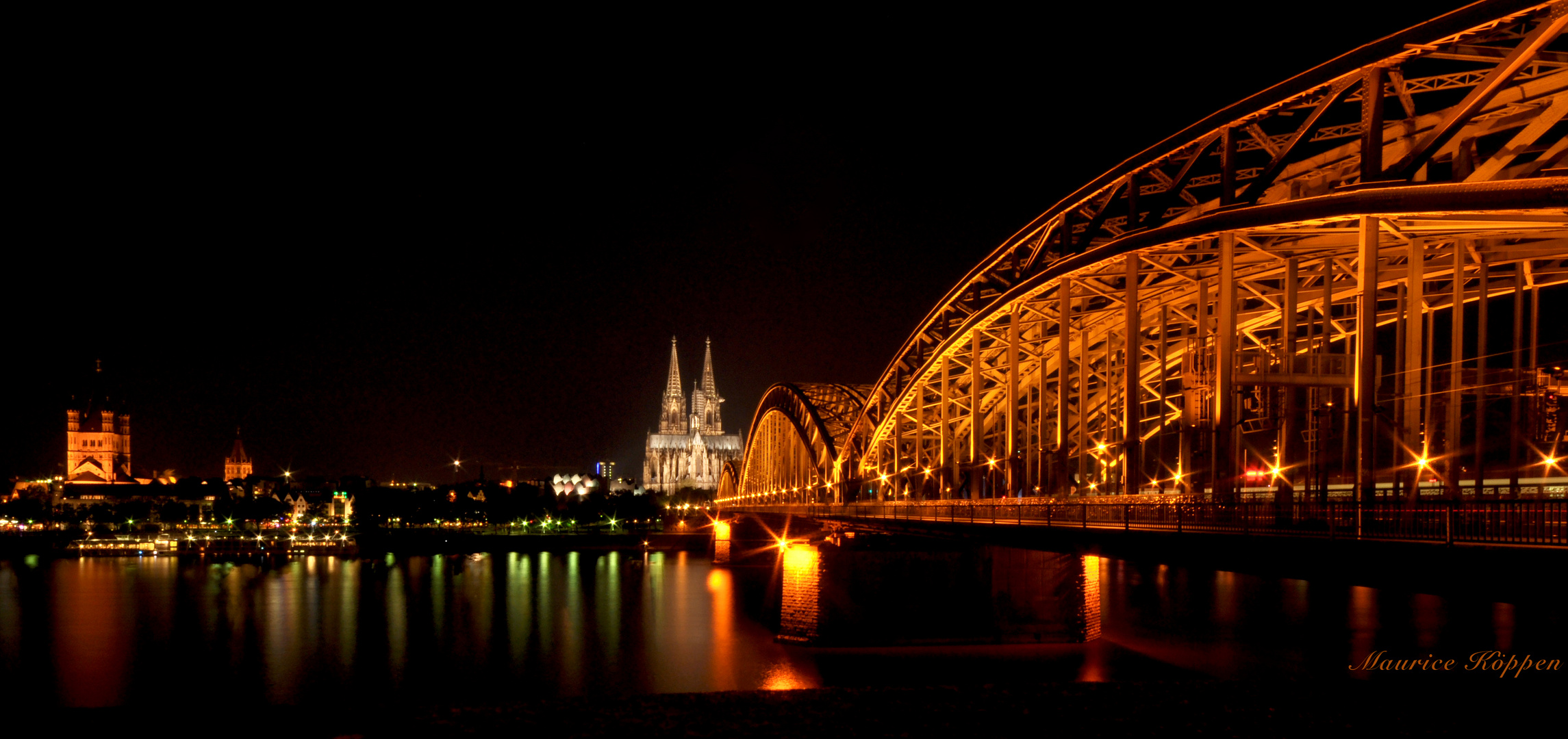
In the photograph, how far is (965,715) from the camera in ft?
93.5

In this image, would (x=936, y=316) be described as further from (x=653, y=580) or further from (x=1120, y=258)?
(x=653, y=580)

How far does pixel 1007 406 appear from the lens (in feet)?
115

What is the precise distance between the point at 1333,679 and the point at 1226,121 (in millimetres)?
16039

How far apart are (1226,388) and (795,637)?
69.5 ft

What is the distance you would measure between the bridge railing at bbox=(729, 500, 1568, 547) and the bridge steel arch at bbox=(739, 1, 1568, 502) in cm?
167

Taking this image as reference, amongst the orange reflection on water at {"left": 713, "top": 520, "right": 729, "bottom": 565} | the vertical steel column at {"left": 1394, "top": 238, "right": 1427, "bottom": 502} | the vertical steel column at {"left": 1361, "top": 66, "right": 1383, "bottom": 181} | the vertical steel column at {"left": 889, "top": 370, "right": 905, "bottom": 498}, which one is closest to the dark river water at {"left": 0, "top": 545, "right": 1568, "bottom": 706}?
the vertical steel column at {"left": 889, "top": 370, "right": 905, "bottom": 498}

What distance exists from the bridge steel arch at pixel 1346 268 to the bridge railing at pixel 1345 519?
1.67m

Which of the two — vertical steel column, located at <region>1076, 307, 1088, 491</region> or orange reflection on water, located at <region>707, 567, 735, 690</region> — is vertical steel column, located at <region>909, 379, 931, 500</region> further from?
vertical steel column, located at <region>1076, 307, 1088, 491</region>

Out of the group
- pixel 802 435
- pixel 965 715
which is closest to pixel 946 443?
pixel 965 715

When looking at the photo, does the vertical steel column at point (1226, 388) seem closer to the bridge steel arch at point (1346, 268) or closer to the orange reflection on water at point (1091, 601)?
the bridge steel arch at point (1346, 268)

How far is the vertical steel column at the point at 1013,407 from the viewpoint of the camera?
33719 mm

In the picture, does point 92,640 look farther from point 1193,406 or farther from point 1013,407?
point 1193,406

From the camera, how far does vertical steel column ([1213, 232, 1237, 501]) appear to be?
71.5ft

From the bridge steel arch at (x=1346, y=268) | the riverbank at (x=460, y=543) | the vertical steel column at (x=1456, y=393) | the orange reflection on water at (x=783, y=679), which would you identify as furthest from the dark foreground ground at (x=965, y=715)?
the riverbank at (x=460, y=543)
